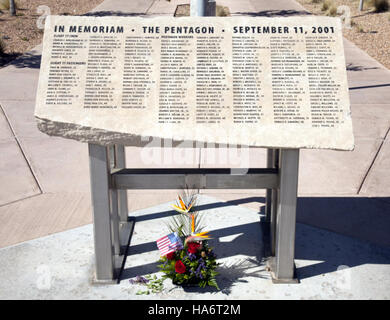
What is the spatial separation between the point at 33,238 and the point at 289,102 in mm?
Result: 2641

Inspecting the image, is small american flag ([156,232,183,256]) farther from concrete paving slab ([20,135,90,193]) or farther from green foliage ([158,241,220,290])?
concrete paving slab ([20,135,90,193])

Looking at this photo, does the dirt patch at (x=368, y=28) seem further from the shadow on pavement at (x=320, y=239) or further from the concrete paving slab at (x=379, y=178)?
the shadow on pavement at (x=320, y=239)

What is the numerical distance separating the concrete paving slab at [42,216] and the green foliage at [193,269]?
1.35 metres

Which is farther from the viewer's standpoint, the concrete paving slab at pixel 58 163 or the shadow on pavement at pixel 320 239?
the concrete paving slab at pixel 58 163

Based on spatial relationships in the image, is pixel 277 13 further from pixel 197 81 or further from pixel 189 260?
pixel 189 260

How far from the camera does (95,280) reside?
403 cm

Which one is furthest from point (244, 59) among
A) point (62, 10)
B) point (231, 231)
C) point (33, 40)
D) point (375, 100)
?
point (62, 10)

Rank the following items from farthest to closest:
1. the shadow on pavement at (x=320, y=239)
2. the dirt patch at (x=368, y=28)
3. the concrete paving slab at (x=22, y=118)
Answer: the dirt patch at (x=368, y=28) → the concrete paving slab at (x=22, y=118) → the shadow on pavement at (x=320, y=239)

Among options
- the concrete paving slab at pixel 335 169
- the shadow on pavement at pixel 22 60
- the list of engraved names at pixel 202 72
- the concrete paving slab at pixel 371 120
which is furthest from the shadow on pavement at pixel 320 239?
the shadow on pavement at pixel 22 60

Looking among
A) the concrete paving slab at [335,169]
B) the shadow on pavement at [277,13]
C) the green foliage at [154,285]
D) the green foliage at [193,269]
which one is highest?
the shadow on pavement at [277,13]

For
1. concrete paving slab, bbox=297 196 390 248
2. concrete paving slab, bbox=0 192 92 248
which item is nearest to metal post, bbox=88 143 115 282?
concrete paving slab, bbox=0 192 92 248

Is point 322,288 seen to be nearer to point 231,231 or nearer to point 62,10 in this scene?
point 231,231

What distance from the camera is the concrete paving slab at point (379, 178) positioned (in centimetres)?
560

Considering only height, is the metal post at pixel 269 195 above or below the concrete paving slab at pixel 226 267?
above
